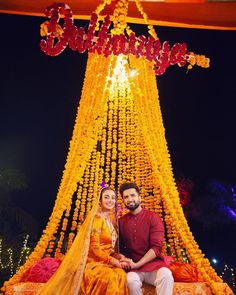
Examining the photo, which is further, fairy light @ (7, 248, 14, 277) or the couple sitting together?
fairy light @ (7, 248, 14, 277)

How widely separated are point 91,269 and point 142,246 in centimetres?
52

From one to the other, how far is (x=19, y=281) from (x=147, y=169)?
95.0 inches

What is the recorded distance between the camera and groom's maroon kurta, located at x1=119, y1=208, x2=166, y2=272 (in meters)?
3.28

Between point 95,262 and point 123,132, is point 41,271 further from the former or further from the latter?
point 123,132

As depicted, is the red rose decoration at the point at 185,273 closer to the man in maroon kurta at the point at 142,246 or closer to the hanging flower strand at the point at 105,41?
the man in maroon kurta at the point at 142,246

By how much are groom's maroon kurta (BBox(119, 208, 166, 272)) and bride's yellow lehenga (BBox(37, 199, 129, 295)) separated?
14 centimetres

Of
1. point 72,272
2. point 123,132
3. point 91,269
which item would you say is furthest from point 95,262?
point 123,132

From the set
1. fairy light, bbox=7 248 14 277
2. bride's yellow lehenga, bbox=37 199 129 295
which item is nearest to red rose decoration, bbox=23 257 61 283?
bride's yellow lehenga, bbox=37 199 129 295

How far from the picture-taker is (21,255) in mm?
8625

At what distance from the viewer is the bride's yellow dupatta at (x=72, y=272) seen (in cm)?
302

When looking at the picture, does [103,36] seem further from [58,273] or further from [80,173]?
[58,273]

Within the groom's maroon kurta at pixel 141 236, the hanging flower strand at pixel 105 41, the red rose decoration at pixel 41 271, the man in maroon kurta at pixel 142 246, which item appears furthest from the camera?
the hanging flower strand at pixel 105 41

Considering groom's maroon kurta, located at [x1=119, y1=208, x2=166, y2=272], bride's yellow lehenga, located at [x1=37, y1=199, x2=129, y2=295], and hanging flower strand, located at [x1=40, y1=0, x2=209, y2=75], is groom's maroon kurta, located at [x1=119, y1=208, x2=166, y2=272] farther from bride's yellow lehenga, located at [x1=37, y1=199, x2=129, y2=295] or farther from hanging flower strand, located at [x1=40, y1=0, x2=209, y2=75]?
hanging flower strand, located at [x1=40, y1=0, x2=209, y2=75]

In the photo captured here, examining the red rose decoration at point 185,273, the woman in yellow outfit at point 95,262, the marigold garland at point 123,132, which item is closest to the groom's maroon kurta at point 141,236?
the woman in yellow outfit at point 95,262
